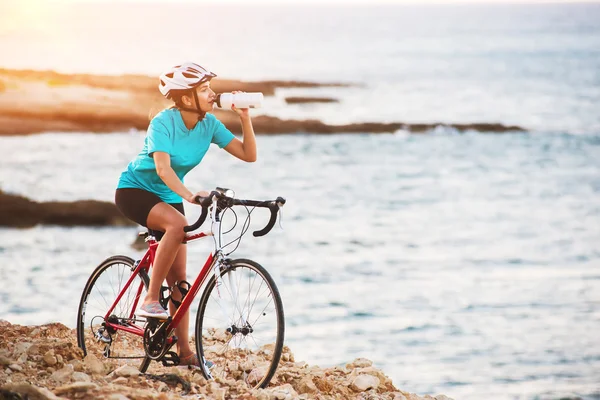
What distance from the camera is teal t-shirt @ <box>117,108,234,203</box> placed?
20.0 feet

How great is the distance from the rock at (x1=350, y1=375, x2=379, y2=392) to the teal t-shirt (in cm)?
208

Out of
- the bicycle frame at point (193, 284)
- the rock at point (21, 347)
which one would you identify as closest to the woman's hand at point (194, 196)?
the bicycle frame at point (193, 284)

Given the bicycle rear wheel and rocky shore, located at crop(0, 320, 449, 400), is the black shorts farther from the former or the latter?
rocky shore, located at crop(0, 320, 449, 400)

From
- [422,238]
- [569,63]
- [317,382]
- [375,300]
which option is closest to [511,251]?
[422,238]

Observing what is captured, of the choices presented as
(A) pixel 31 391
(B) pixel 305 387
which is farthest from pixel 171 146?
(B) pixel 305 387

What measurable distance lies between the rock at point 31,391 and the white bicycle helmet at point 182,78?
207 centimetres

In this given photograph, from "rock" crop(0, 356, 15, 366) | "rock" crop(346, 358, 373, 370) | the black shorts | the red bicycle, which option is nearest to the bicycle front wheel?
the red bicycle

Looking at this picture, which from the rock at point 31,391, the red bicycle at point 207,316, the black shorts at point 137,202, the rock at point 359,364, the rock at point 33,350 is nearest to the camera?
the rock at point 31,391

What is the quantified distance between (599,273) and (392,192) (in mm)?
11846

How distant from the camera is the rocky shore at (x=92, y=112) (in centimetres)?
4434

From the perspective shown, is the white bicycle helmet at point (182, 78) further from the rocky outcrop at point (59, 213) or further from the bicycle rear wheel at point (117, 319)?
the rocky outcrop at point (59, 213)

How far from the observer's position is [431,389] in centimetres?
1196

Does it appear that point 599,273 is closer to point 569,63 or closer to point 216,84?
point 216,84

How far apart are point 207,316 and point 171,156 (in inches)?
48.2
